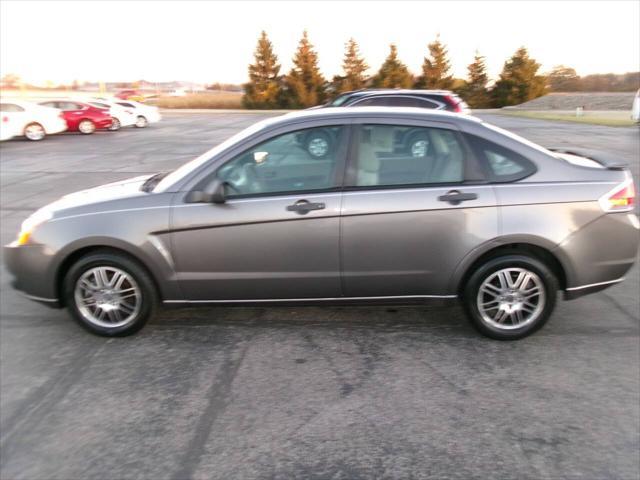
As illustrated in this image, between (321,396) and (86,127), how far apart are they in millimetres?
23758

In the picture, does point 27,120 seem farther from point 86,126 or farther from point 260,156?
point 260,156

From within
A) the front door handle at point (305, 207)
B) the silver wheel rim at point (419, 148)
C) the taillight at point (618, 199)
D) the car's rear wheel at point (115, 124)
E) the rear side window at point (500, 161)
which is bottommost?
the taillight at point (618, 199)

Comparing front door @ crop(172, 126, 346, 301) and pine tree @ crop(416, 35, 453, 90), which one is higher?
pine tree @ crop(416, 35, 453, 90)

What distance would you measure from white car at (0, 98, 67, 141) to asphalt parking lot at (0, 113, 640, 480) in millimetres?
17466

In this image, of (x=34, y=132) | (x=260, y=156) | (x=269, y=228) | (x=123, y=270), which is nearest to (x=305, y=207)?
(x=269, y=228)

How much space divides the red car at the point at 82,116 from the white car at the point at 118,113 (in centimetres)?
71

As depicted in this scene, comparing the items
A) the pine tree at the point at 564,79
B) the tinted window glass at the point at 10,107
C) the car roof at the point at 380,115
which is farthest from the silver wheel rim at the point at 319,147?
the pine tree at the point at 564,79

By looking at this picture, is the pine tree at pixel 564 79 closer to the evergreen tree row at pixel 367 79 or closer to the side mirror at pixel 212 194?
the evergreen tree row at pixel 367 79

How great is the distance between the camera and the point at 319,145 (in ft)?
12.8

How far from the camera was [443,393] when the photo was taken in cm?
327

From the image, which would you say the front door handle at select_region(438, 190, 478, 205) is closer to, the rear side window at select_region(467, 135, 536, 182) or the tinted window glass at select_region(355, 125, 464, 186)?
the tinted window glass at select_region(355, 125, 464, 186)

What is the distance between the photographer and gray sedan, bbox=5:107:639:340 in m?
3.77

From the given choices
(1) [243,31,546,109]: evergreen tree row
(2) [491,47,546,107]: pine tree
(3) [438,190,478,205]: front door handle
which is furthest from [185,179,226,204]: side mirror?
(2) [491,47,546,107]: pine tree

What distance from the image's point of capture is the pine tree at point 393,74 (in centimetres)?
5097
